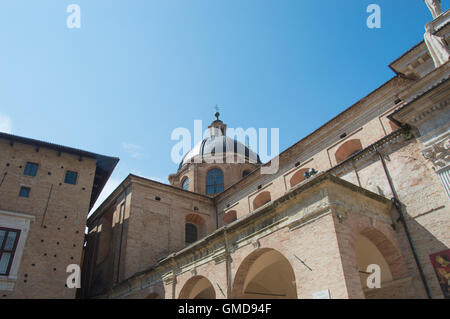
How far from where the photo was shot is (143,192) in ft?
66.2

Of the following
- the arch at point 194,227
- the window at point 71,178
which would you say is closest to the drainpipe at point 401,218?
the arch at point 194,227

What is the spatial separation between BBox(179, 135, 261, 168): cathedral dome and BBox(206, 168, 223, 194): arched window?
1480 mm

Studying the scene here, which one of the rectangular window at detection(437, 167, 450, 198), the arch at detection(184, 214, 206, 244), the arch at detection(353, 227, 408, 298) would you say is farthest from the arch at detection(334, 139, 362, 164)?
the arch at detection(184, 214, 206, 244)

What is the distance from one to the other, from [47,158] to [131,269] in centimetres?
698

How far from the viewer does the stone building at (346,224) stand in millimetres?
9656

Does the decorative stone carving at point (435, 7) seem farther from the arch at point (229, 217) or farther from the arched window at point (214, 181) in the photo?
the arched window at point (214, 181)

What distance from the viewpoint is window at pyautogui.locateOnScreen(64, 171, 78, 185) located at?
714 inches

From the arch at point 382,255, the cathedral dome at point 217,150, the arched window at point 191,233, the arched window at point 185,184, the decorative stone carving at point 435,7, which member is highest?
the cathedral dome at point 217,150

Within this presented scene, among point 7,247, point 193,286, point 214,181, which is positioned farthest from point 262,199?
point 7,247

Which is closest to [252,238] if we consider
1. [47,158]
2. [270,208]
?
[270,208]

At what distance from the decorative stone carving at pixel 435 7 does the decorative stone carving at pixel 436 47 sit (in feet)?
4.14

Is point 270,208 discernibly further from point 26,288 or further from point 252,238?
point 26,288

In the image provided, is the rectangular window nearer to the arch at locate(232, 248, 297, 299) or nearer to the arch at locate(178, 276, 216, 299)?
the arch at locate(232, 248, 297, 299)
